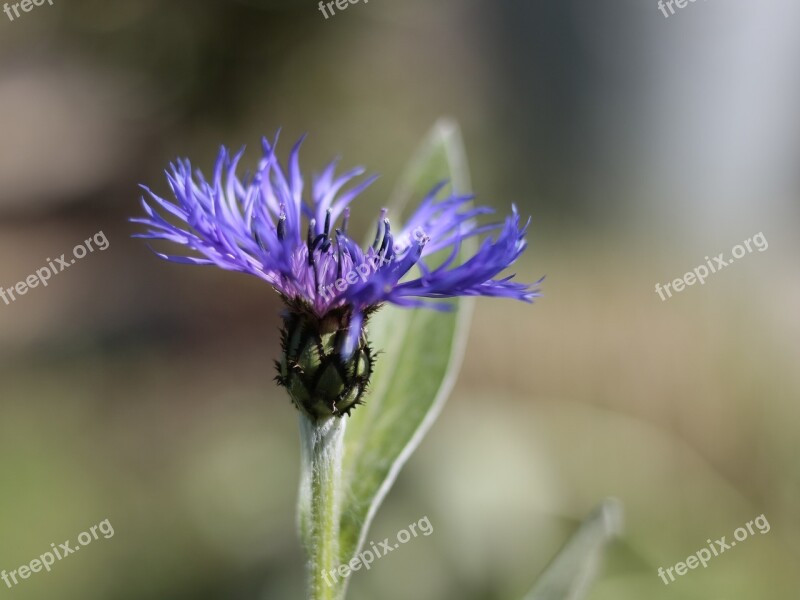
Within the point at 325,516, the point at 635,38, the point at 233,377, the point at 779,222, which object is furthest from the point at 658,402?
the point at 325,516

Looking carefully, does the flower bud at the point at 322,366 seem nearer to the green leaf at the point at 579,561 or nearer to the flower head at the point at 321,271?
the flower head at the point at 321,271

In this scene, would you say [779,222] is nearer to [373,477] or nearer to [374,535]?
[374,535]

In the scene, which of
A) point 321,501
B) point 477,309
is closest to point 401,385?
point 321,501

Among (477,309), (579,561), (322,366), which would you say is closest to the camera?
(322,366)

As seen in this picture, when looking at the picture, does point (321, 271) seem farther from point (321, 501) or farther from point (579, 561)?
point (579, 561)

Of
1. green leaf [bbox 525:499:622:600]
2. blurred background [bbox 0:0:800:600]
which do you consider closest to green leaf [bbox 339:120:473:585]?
green leaf [bbox 525:499:622:600]

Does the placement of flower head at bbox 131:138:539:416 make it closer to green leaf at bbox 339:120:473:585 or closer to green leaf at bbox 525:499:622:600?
green leaf at bbox 339:120:473:585

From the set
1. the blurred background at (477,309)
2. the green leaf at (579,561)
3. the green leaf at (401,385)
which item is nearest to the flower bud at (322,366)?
the green leaf at (401,385)
